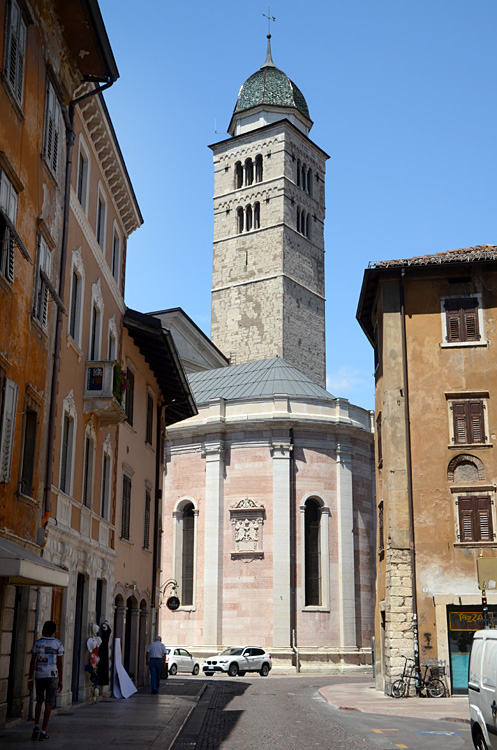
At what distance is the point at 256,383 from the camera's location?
48781 millimetres

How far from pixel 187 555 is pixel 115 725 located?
1161 inches

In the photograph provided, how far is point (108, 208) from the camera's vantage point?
24.0m

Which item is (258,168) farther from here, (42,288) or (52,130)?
(42,288)

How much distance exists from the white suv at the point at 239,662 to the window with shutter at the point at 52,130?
25.4m

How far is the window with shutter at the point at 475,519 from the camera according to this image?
25641mm

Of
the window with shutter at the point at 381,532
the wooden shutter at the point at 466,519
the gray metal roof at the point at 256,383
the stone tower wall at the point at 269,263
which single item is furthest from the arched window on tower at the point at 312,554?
the stone tower wall at the point at 269,263

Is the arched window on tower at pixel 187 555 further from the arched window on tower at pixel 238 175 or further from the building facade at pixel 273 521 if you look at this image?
the arched window on tower at pixel 238 175

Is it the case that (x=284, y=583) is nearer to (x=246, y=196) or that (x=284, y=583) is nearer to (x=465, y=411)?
(x=465, y=411)

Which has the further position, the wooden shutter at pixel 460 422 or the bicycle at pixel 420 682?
the wooden shutter at pixel 460 422

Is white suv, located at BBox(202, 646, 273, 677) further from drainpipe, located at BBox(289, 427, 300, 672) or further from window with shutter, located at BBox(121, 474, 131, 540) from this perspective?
window with shutter, located at BBox(121, 474, 131, 540)

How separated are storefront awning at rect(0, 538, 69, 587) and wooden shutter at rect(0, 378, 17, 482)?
1.15 m

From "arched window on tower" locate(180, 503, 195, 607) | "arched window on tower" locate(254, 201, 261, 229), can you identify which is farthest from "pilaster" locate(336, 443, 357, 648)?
"arched window on tower" locate(254, 201, 261, 229)

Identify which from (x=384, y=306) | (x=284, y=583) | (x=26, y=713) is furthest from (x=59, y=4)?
(x=284, y=583)

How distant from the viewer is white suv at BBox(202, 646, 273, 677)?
3703 centimetres
